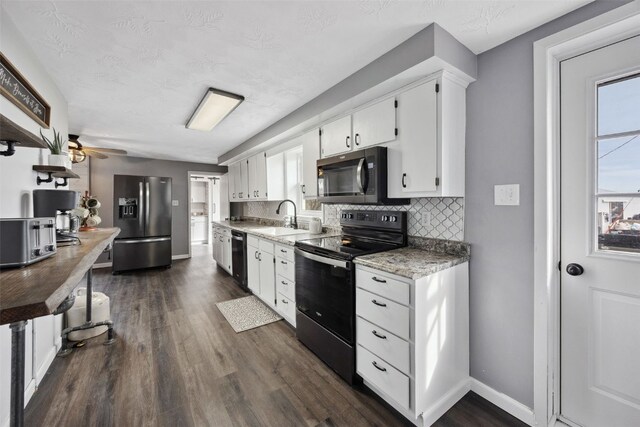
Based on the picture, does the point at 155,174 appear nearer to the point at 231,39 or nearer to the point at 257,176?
the point at 257,176

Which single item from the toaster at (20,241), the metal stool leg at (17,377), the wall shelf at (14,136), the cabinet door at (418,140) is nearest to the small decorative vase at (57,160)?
the wall shelf at (14,136)

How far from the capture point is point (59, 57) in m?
1.87

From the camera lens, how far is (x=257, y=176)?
433 centimetres

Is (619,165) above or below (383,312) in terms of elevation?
above

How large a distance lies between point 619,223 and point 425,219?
3.25ft

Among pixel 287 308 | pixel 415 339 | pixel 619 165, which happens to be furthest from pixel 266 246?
pixel 619 165

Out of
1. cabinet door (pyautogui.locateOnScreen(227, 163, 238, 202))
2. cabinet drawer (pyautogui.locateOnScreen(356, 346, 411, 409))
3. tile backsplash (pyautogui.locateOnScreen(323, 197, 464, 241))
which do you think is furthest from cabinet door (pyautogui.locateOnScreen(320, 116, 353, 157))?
cabinet door (pyautogui.locateOnScreen(227, 163, 238, 202))

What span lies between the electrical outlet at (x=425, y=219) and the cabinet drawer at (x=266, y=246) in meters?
1.60

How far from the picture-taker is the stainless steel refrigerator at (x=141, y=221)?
4.77 meters

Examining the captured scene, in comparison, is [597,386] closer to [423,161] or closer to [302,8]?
[423,161]

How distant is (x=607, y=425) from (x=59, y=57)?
155 inches

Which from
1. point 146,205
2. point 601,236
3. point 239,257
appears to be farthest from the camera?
point 146,205

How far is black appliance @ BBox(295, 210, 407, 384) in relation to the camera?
1857 mm

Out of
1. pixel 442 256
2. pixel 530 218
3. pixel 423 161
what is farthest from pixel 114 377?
pixel 530 218
